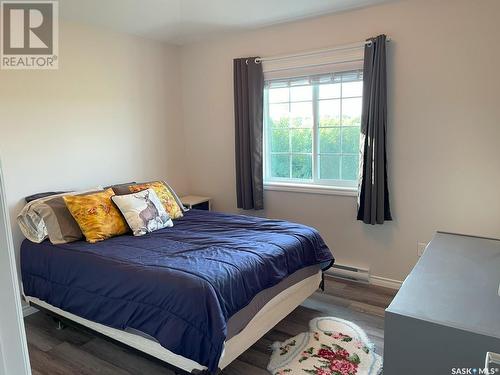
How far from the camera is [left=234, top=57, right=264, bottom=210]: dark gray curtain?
11.9 ft

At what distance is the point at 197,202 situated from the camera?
13.0 feet

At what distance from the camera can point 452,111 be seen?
9.18 ft

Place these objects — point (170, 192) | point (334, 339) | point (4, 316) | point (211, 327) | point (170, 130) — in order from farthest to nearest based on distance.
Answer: point (170, 130) < point (170, 192) < point (334, 339) < point (211, 327) < point (4, 316)

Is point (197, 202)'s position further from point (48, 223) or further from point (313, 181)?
point (48, 223)

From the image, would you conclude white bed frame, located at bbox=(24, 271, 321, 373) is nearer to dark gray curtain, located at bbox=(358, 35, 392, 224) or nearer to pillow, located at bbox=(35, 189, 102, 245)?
pillow, located at bbox=(35, 189, 102, 245)

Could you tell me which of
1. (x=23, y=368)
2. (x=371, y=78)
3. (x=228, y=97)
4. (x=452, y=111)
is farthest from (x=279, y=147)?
(x=23, y=368)

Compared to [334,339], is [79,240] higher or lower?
higher

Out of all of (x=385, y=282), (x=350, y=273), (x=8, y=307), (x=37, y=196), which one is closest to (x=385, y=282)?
(x=385, y=282)

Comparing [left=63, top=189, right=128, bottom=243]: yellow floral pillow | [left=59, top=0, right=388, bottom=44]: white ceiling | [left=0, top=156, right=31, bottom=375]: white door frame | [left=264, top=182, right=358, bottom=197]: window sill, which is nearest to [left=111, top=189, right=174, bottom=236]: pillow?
[left=63, top=189, right=128, bottom=243]: yellow floral pillow

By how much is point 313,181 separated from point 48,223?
232cm

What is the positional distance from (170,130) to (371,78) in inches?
88.3

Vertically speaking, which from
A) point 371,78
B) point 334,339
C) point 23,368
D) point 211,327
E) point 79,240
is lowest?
point 334,339

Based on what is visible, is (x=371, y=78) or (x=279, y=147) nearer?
(x=371, y=78)

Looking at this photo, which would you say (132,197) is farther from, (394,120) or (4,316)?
(4,316)
